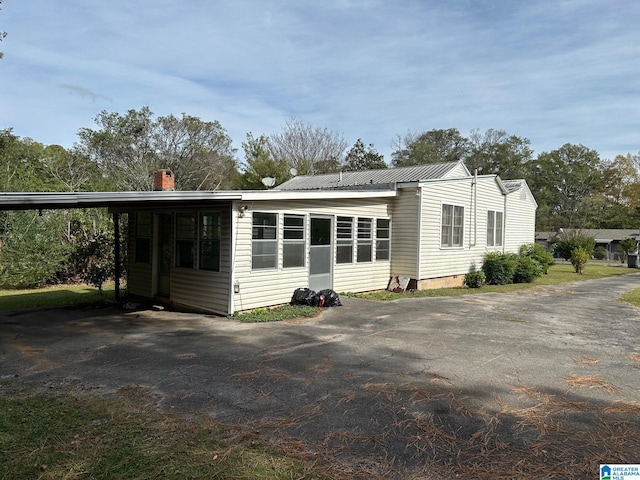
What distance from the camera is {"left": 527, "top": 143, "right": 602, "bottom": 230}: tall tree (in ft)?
191

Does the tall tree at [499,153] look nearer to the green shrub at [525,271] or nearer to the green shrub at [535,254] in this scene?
the green shrub at [535,254]

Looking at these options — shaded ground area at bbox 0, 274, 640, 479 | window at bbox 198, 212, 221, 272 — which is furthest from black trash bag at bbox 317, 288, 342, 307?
window at bbox 198, 212, 221, 272

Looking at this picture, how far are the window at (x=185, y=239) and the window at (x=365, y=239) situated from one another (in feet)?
16.3

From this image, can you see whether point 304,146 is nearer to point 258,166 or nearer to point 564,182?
point 258,166

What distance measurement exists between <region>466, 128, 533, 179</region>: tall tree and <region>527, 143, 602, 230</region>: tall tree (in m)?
4.19

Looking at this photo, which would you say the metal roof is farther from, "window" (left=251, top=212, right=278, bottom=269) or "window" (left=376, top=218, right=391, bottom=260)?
"window" (left=251, top=212, right=278, bottom=269)

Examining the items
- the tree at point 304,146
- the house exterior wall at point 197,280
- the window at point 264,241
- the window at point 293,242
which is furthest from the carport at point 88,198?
the tree at point 304,146

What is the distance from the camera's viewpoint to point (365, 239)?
1316 centimetres

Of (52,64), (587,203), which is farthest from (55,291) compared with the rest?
(587,203)

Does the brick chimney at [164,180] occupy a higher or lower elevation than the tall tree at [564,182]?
lower

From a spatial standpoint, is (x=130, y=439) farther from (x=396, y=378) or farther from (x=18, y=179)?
(x=18, y=179)

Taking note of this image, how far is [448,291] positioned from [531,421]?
10392 millimetres

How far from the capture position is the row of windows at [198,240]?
979 centimetres

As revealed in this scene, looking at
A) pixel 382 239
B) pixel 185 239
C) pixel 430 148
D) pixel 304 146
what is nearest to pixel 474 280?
pixel 382 239
